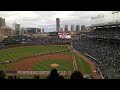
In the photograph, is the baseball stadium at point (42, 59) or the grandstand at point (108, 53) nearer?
the grandstand at point (108, 53)

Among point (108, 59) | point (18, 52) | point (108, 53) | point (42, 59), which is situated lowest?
point (42, 59)

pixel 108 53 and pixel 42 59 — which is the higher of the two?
pixel 108 53

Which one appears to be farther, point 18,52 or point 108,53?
point 18,52

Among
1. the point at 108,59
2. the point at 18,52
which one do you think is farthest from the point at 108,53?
the point at 18,52

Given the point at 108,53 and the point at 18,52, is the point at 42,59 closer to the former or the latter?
the point at 18,52

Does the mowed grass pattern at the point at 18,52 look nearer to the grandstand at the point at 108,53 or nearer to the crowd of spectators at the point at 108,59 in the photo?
the grandstand at the point at 108,53

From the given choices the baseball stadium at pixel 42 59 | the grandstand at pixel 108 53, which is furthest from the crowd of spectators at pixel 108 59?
the baseball stadium at pixel 42 59

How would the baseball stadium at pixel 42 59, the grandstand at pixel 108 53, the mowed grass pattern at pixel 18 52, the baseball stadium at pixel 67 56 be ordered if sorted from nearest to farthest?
the grandstand at pixel 108 53, the baseball stadium at pixel 67 56, the baseball stadium at pixel 42 59, the mowed grass pattern at pixel 18 52

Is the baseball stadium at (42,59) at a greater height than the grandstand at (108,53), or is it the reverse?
the grandstand at (108,53)
